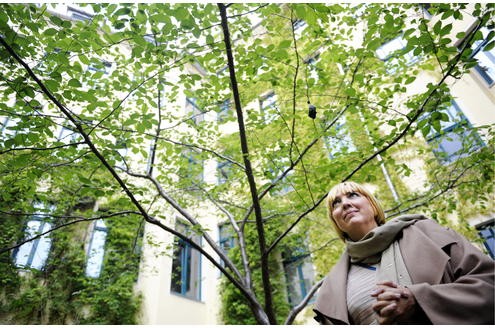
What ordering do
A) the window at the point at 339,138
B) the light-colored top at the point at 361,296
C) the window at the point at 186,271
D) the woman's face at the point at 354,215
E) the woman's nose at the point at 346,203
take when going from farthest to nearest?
the window at the point at 186,271 → the window at the point at 339,138 → the woman's nose at the point at 346,203 → the woman's face at the point at 354,215 → the light-colored top at the point at 361,296

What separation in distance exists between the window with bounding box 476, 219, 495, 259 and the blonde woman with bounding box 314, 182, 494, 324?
6853 mm

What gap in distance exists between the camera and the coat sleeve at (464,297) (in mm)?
1159

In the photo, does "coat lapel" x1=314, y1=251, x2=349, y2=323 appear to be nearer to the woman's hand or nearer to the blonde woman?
the blonde woman

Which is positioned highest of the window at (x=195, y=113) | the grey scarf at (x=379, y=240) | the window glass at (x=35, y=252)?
the window at (x=195, y=113)

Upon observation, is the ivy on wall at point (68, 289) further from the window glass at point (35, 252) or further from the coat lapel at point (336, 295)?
the coat lapel at point (336, 295)

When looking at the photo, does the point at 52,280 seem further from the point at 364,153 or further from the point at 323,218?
the point at 364,153

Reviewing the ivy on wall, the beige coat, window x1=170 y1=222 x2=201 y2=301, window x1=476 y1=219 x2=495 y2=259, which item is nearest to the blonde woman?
the beige coat

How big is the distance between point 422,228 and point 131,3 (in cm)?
290

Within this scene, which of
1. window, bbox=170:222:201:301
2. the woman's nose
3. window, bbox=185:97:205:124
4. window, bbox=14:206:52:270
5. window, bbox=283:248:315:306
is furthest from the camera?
window, bbox=170:222:201:301

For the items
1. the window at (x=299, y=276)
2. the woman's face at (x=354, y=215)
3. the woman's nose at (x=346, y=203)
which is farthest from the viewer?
the window at (x=299, y=276)

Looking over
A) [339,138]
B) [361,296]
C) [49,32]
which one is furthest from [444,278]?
[49,32]

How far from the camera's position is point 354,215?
1.92m

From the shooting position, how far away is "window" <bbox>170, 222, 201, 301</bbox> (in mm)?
9758

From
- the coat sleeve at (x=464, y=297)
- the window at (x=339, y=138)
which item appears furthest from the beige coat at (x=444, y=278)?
the window at (x=339, y=138)
